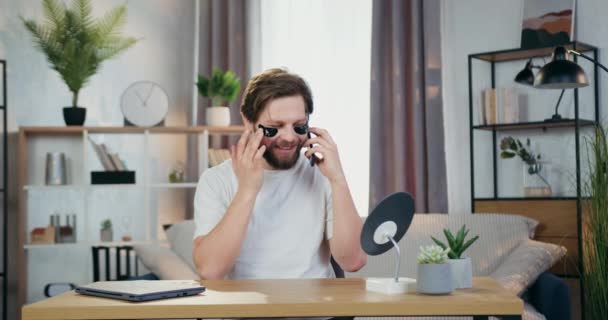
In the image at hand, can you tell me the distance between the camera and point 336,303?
167 centimetres

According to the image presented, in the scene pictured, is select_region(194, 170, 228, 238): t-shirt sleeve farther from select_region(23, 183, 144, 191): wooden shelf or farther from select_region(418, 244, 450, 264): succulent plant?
select_region(23, 183, 144, 191): wooden shelf

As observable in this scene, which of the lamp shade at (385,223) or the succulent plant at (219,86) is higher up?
the succulent plant at (219,86)

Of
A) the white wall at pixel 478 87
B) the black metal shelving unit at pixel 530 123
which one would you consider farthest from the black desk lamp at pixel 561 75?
the white wall at pixel 478 87

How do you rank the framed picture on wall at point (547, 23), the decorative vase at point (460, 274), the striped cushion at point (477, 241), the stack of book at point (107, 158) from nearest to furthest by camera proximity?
the decorative vase at point (460, 274) < the striped cushion at point (477, 241) < the framed picture on wall at point (547, 23) < the stack of book at point (107, 158)

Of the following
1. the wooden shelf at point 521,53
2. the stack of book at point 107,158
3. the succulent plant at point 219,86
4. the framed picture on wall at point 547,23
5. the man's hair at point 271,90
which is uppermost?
the framed picture on wall at point 547,23

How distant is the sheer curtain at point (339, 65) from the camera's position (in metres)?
5.05

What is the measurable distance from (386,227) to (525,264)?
177cm

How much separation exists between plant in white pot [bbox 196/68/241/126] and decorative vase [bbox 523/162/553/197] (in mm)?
1887

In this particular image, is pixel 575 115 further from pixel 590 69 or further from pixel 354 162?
pixel 354 162

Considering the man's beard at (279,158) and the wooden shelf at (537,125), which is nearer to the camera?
the man's beard at (279,158)

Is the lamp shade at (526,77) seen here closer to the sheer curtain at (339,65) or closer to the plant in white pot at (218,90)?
the sheer curtain at (339,65)

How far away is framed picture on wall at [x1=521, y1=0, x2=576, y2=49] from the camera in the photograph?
4203 mm

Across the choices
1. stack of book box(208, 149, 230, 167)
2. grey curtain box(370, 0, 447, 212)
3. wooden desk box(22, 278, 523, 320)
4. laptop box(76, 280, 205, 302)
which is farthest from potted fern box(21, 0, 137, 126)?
wooden desk box(22, 278, 523, 320)

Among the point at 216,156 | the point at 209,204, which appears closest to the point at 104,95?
the point at 216,156
